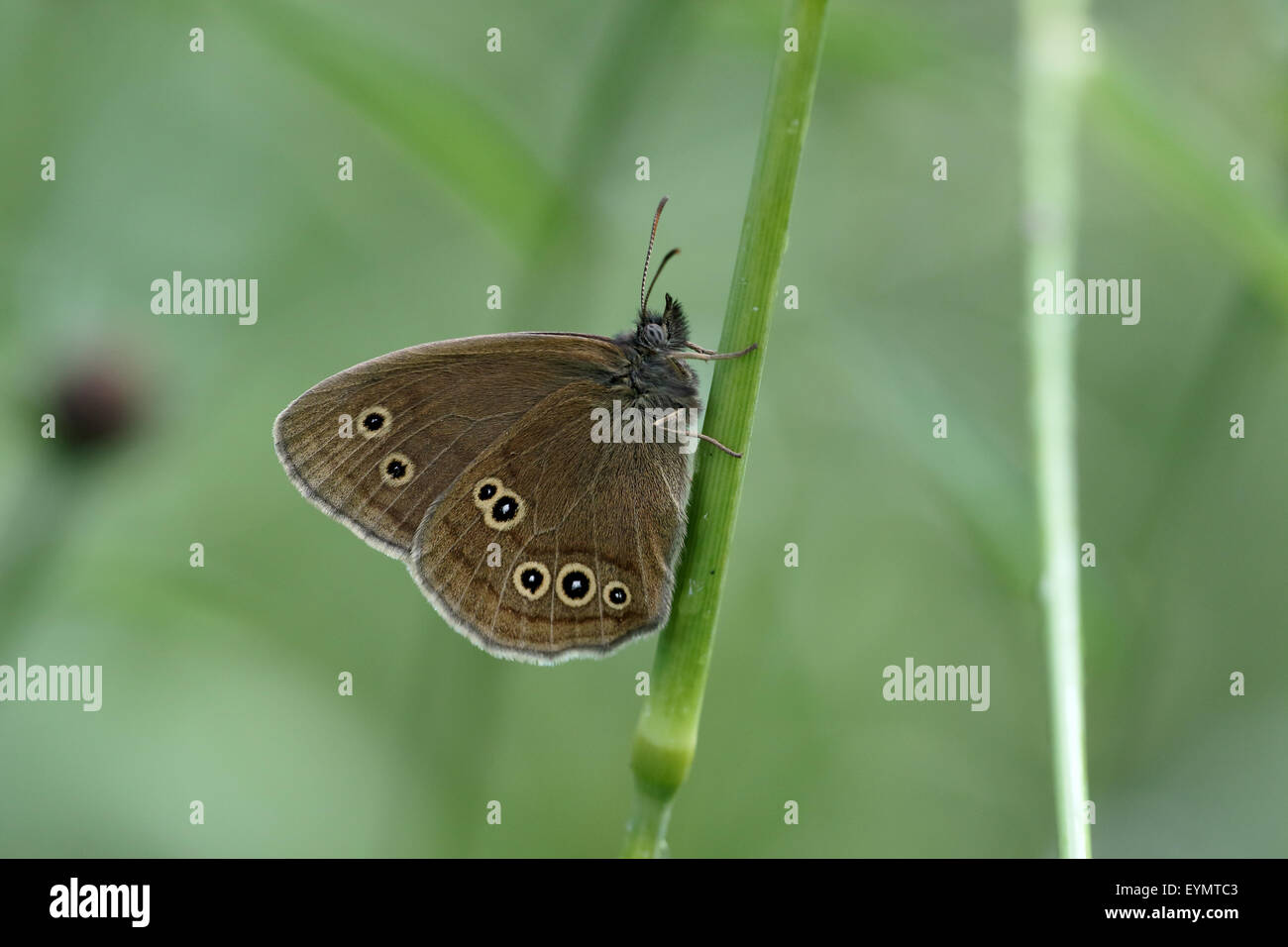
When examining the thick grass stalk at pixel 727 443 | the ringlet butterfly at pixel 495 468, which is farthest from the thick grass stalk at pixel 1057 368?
the ringlet butterfly at pixel 495 468

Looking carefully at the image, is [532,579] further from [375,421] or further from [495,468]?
[375,421]

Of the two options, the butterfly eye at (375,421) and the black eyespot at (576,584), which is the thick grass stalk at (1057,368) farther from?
the butterfly eye at (375,421)

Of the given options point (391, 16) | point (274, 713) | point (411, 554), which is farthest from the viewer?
point (391, 16)

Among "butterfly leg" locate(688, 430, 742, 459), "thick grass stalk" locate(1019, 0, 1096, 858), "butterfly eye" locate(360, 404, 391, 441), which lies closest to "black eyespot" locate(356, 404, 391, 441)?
"butterfly eye" locate(360, 404, 391, 441)

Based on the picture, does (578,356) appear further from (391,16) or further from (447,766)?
(391,16)

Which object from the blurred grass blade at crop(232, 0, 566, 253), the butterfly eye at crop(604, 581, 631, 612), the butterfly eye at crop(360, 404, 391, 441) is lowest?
the butterfly eye at crop(604, 581, 631, 612)

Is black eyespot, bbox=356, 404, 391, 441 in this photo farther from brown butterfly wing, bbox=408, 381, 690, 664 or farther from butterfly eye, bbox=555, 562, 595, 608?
butterfly eye, bbox=555, 562, 595, 608

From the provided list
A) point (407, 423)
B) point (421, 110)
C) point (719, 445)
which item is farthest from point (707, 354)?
point (719, 445)
